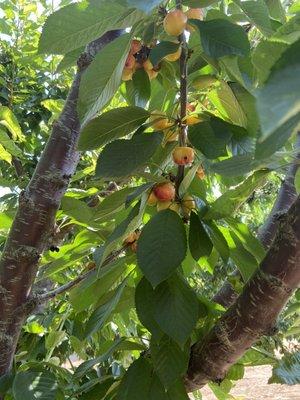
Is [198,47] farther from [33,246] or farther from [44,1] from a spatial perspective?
[44,1]

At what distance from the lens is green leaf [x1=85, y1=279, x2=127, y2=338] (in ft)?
2.60

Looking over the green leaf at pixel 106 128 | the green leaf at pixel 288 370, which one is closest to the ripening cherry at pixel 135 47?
the green leaf at pixel 106 128

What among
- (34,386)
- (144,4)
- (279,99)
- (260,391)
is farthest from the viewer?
(260,391)

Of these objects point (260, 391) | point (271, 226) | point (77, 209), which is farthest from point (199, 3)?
point (260, 391)

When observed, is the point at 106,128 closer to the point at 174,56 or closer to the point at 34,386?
the point at 174,56

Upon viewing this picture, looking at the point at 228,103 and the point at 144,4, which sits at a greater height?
the point at 144,4

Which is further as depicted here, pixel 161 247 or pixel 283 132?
pixel 161 247

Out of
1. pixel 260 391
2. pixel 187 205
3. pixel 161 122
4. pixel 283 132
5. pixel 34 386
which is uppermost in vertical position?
pixel 283 132

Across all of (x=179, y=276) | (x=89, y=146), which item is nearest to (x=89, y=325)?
(x=179, y=276)

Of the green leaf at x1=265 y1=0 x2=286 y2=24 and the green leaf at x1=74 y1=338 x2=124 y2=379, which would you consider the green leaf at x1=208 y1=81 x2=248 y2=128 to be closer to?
the green leaf at x1=265 y1=0 x2=286 y2=24

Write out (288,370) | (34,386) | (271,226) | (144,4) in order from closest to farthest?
(144,4) → (288,370) → (34,386) → (271,226)

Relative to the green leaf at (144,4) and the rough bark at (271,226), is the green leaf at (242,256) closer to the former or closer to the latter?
the rough bark at (271,226)

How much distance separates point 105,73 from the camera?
27.0 inches

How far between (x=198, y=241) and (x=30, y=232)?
1.32ft
